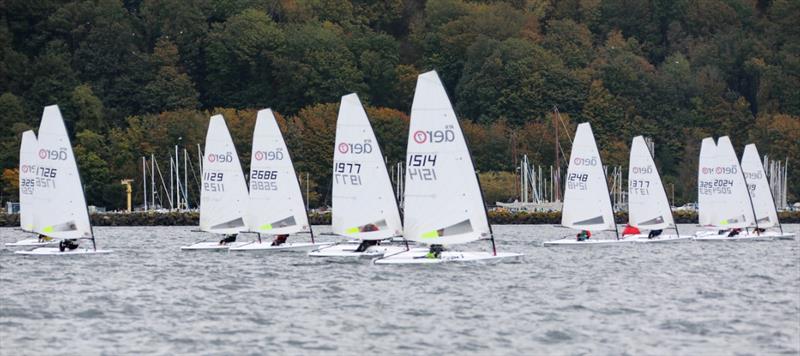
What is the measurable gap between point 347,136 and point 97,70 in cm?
9861

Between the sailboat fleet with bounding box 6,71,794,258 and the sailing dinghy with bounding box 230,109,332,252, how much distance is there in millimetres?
47

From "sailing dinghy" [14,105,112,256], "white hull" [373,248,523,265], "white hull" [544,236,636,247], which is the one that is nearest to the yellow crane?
"white hull" [544,236,636,247]

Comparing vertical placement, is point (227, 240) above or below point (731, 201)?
below

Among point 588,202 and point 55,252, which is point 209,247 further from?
point 588,202

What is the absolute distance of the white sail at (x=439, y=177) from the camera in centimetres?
5019

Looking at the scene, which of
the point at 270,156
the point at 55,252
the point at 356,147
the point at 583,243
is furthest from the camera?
the point at 583,243

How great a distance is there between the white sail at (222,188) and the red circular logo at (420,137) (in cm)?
1533

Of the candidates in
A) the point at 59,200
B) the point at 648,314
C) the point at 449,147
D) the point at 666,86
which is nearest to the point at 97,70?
the point at 666,86

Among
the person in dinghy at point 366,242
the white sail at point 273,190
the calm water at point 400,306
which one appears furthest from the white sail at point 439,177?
the white sail at point 273,190

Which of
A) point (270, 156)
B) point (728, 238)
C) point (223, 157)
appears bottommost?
point (728, 238)

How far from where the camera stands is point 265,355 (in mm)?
33188

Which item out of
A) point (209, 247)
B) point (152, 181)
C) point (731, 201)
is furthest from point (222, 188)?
point (152, 181)

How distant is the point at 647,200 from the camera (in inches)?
2793

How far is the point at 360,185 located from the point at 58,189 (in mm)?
11422
